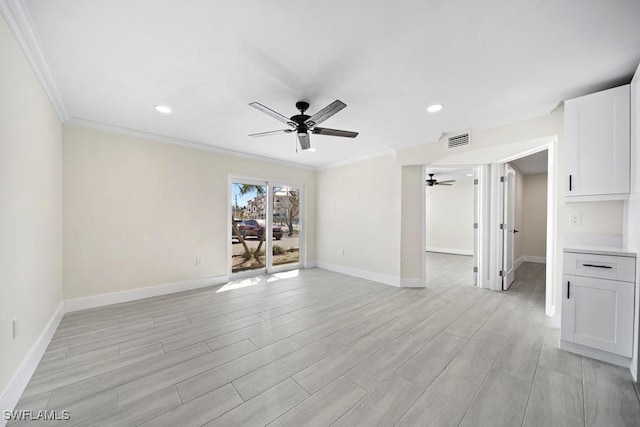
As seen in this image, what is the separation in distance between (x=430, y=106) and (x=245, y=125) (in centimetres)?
237

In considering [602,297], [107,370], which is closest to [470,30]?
[602,297]

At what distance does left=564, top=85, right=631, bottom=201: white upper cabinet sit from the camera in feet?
6.85

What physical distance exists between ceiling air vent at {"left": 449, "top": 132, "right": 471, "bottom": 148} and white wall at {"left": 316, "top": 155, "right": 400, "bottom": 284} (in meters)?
0.99

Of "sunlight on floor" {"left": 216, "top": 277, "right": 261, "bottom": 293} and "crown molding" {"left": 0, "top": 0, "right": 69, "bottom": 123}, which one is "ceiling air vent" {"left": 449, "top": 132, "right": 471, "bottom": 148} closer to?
"sunlight on floor" {"left": 216, "top": 277, "right": 261, "bottom": 293}

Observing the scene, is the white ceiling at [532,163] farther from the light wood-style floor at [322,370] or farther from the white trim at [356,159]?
the light wood-style floor at [322,370]

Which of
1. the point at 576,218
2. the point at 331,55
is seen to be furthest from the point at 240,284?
the point at 576,218

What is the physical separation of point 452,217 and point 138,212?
8.40 m

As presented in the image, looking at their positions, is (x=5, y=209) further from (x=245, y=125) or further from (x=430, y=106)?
(x=430, y=106)

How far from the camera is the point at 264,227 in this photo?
5078mm

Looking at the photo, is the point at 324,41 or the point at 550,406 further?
the point at 324,41

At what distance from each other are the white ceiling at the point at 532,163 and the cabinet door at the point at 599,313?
3356mm

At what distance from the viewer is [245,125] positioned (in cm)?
318

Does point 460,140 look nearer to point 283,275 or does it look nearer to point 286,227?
point 286,227

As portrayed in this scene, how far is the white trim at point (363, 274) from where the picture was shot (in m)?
4.25
